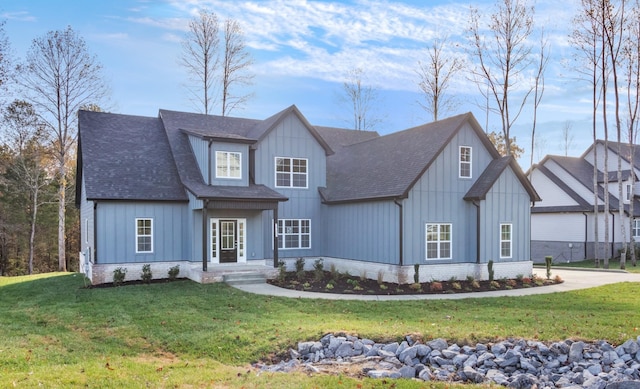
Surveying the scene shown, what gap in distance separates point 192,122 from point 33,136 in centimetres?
1457

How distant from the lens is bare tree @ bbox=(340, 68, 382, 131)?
38688mm

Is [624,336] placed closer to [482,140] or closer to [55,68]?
[482,140]

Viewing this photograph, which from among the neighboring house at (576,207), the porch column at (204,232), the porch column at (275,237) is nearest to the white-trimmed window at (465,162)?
the porch column at (275,237)

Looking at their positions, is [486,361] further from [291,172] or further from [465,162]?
[291,172]

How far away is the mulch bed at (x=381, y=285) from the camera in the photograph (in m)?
15.6

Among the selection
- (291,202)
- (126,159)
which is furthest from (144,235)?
(291,202)

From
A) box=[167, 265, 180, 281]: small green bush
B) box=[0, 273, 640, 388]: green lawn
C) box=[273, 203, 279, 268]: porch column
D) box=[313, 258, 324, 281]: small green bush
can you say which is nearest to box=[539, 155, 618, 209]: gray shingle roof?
box=[0, 273, 640, 388]: green lawn

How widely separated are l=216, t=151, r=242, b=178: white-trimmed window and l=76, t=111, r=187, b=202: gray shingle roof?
1.73m

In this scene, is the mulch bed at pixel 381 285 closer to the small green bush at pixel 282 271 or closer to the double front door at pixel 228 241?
the small green bush at pixel 282 271

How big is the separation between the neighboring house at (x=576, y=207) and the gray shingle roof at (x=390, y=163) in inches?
587

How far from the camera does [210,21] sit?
101ft

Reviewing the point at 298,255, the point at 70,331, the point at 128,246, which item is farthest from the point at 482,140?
the point at 70,331

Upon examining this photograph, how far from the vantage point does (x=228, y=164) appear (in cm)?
1864

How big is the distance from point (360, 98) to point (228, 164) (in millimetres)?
22488
